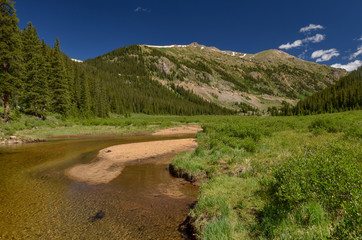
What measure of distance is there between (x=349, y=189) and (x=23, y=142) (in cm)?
3170

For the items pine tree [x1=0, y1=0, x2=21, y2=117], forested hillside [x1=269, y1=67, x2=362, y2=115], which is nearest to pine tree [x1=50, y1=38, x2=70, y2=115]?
pine tree [x1=0, y1=0, x2=21, y2=117]

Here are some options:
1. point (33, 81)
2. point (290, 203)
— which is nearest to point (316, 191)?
point (290, 203)

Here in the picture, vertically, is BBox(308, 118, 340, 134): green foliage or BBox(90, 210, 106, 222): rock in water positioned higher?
BBox(308, 118, 340, 134): green foliage

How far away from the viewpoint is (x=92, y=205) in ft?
24.8

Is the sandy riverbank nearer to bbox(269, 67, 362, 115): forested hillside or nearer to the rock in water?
the rock in water

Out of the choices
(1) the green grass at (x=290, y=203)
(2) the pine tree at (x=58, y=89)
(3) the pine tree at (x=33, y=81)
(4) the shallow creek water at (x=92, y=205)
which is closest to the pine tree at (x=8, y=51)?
(3) the pine tree at (x=33, y=81)

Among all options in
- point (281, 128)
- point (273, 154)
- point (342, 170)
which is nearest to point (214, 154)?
point (273, 154)

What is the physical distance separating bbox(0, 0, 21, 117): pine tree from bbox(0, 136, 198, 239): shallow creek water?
24.1m

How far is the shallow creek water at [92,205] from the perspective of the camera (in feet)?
18.9

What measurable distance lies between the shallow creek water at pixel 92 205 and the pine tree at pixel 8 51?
2414 centimetres

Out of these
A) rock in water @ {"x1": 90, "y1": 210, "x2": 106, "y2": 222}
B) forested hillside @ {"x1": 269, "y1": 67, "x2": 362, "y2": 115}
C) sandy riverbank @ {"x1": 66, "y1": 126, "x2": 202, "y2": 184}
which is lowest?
rock in water @ {"x1": 90, "y1": 210, "x2": 106, "y2": 222}

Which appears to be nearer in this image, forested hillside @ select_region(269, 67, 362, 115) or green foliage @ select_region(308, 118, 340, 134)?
green foliage @ select_region(308, 118, 340, 134)

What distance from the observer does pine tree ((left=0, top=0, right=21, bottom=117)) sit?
92.4 feet

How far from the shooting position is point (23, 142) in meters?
23.3
